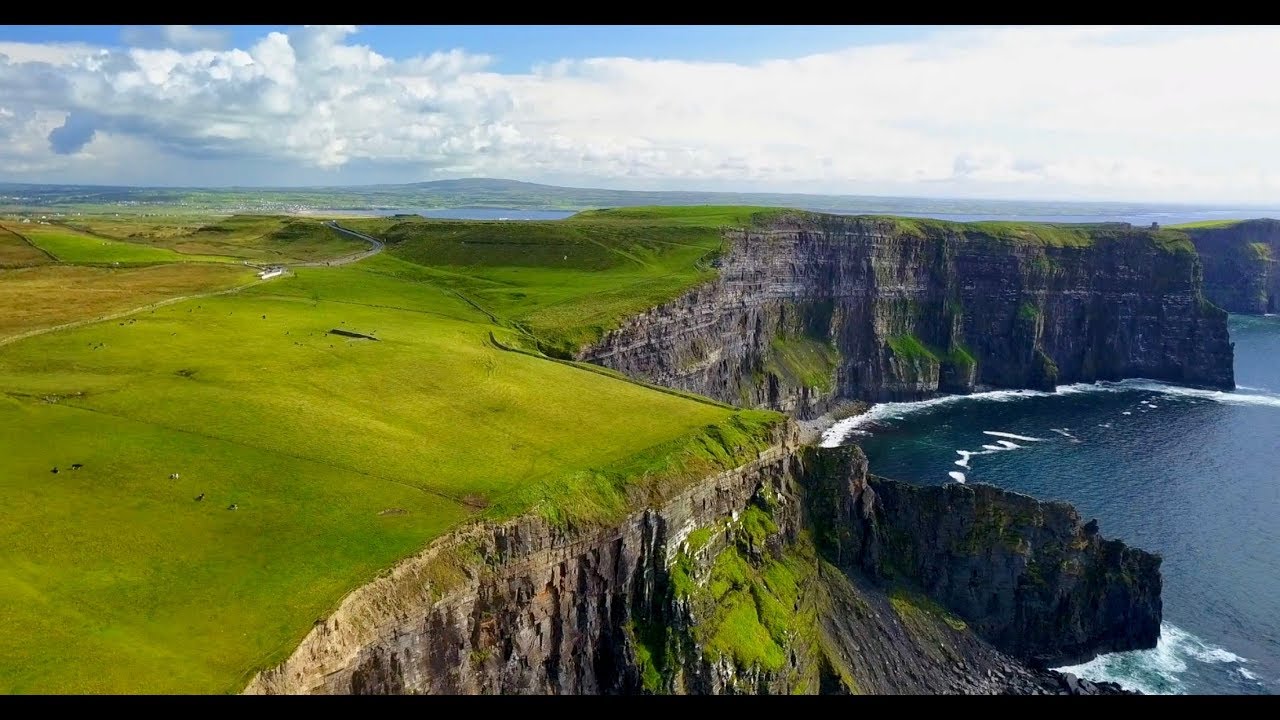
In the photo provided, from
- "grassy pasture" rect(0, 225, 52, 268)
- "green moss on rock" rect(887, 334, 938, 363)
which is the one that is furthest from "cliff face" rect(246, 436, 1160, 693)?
"grassy pasture" rect(0, 225, 52, 268)

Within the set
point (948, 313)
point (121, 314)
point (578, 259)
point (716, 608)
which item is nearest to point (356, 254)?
point (578, 259)

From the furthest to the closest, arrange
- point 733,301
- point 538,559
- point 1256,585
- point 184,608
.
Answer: point 733,301
point 1256,585
point 538,559
point 184,608

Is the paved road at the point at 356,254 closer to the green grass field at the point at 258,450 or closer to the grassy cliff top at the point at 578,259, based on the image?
the grassy cliff top at the point at 578,259

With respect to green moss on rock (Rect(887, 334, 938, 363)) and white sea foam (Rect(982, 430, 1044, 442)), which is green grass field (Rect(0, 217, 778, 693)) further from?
green moss on rock (Rect(887, 334, 938, 363))
